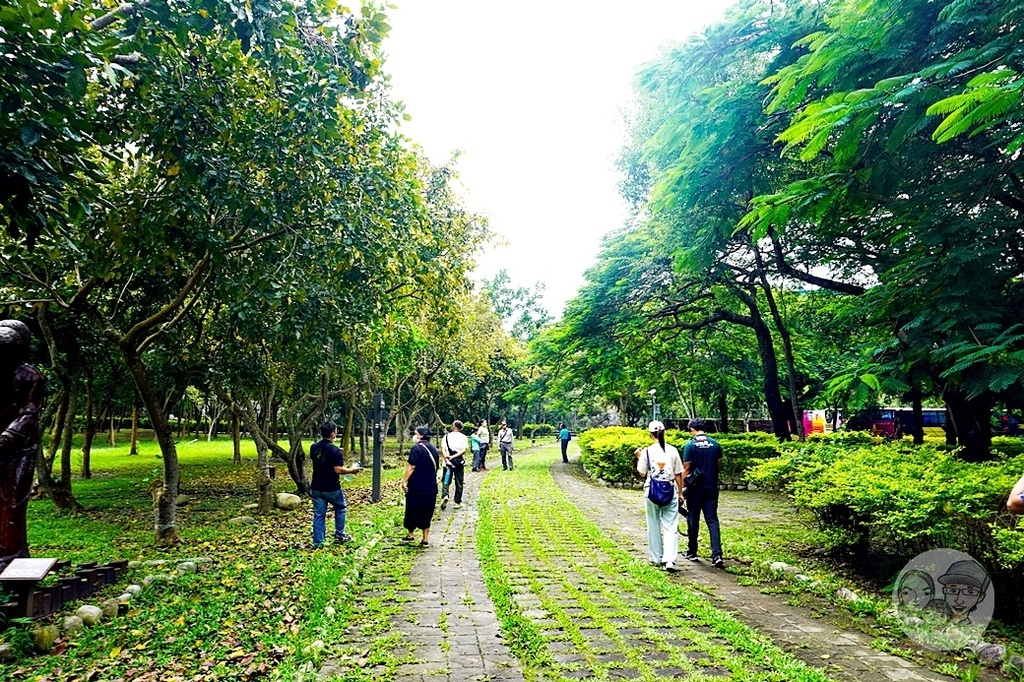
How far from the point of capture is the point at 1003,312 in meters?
6.48

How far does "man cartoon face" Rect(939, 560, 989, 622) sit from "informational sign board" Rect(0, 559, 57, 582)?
24.0ft

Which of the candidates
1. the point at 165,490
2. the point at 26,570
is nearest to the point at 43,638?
the point at 26,570

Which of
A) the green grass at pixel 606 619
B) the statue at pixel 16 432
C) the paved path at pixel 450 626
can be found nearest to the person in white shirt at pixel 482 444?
the green grass at pixel 606 619

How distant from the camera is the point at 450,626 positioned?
5.27m

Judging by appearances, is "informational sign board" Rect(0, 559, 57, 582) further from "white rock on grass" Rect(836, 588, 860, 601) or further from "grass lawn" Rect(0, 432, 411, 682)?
"white rock on grass" Rect(836, 588, 860, 601)

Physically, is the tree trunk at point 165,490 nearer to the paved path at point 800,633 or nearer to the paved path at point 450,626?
the paved path at point 450,626

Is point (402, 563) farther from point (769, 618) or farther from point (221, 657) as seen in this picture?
point (769, 618)

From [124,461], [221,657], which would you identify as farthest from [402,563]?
[124,461]

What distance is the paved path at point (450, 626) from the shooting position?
432cm

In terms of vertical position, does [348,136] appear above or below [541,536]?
above

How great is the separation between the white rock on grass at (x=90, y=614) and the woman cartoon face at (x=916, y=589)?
274 inches

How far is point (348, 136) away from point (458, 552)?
17.5 ft

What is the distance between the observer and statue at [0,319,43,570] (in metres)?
5.58

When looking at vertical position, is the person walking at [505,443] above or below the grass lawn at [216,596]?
above
